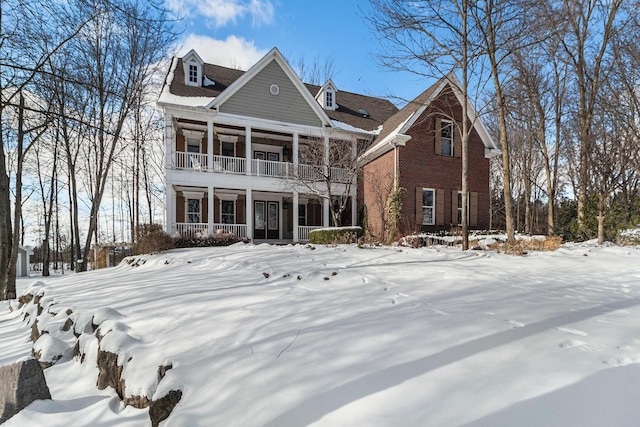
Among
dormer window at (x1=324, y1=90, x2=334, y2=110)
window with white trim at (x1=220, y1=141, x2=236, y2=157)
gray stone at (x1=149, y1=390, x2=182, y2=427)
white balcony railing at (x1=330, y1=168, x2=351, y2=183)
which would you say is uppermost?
dormer window at (x1=324, y1=90, x2=334, y2=110)

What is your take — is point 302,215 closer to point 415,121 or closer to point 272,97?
point 272,97

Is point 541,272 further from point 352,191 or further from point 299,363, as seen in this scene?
point 352,191

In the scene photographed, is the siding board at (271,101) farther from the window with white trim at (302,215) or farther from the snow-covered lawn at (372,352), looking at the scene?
the snow-covered lawn at (372,352)

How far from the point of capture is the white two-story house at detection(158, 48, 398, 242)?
13.7 meters

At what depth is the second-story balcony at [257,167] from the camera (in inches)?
544

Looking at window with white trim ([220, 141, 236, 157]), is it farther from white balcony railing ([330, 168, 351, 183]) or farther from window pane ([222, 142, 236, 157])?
white balcony railing ([330, 168, 351, 183])

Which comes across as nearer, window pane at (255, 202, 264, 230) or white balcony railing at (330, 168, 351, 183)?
white balcony railing at (330, 168, 351, 183)

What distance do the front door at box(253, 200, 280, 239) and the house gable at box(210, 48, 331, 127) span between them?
4.84 m

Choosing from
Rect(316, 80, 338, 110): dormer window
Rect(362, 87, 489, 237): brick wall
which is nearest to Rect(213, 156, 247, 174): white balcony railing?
Rect(362, 87, 489, 237): brick wall

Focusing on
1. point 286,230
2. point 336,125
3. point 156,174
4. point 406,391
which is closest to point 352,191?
point 336,125

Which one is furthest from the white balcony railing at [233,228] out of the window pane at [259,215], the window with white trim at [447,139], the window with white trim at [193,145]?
the window with white trim at [447,139]

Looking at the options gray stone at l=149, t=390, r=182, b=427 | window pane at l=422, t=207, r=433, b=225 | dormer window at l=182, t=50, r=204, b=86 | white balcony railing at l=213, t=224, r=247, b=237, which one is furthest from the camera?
dormer window at l=182, t=50, r=204, b=86

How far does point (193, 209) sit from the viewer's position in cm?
1656

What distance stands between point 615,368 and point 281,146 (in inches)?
647
